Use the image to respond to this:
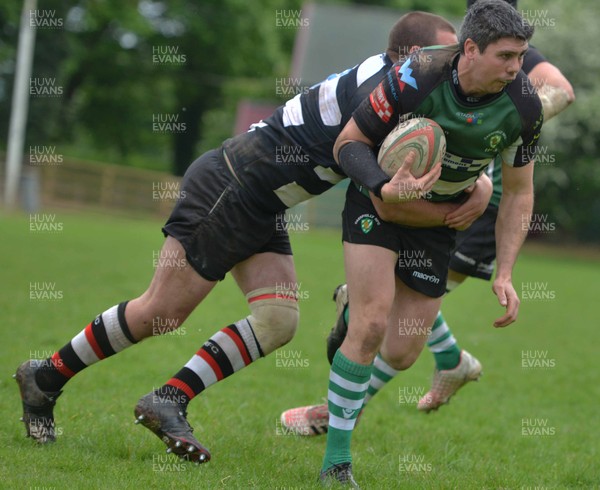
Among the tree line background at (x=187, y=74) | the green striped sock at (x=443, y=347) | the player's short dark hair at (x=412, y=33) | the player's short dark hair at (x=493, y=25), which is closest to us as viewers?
the player's short dark hair at (x=493, y=25)

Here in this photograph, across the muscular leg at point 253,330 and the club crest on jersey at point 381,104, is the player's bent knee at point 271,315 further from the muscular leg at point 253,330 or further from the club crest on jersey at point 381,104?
the club crest on jersey at point 381,104

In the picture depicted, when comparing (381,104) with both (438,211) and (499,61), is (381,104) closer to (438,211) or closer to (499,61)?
(499,61)

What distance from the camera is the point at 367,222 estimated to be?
4.65 metres

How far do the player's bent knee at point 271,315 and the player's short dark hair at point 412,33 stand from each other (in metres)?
1.36

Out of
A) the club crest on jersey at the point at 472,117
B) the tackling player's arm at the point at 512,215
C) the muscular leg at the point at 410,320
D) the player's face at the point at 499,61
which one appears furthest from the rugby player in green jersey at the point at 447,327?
the player's face at the point at 499,61

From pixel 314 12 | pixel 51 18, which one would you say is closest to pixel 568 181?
pixel 314 12

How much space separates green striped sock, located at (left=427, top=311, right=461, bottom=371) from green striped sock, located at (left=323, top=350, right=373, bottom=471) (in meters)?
1.82

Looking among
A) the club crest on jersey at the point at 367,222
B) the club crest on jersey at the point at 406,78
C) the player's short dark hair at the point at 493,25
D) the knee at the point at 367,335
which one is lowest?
the knee at the point at 367,335

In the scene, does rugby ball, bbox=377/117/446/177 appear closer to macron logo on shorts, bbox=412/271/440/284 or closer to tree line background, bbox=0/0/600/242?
macron logo on shorts, bbox=412/271/440/284

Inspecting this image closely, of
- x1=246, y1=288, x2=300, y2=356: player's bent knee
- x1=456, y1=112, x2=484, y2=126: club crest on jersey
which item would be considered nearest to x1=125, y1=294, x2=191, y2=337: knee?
x1=246, y1=288, x2=300, y2=356: player's bent knee

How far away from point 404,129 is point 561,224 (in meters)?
29.5

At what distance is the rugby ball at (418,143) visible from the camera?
168 inches

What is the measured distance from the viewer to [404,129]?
431 centimetres

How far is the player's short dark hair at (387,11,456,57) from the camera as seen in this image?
486cm
